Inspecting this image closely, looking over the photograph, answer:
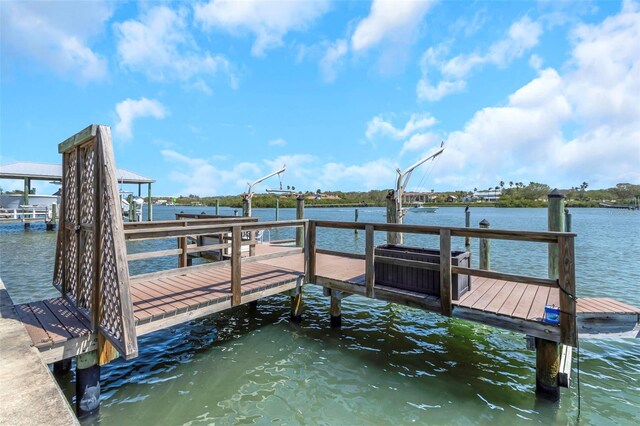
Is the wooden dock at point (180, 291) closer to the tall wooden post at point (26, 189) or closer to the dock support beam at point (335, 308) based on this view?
the dock support beam at point (335, 308)

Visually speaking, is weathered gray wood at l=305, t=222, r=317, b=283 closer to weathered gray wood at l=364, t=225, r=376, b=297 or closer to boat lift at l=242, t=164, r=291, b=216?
weathered gray wood at l=364, t=225, r=376, b=297

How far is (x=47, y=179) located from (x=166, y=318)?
87.8 feet

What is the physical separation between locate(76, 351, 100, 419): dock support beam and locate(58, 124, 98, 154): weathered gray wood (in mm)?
2333

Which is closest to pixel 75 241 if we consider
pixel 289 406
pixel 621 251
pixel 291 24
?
pixel 289 406

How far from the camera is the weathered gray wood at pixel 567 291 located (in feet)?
10.8

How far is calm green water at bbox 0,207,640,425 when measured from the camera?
3.35m

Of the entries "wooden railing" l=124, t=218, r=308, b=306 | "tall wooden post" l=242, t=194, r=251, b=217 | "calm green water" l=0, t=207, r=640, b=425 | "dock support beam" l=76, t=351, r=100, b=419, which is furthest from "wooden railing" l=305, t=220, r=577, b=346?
"tall wooden post" l=242, t=194, r=251, b=217

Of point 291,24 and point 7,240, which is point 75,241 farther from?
point 7,240

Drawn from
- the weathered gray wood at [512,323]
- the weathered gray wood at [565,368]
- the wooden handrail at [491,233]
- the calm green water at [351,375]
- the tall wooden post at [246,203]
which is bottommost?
the calm green water at [351,375]

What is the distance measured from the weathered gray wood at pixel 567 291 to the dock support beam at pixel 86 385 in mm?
5028

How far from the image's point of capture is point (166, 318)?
379cm

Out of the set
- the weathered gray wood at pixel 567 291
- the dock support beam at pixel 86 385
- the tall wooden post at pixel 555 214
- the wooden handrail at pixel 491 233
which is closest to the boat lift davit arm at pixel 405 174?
the tall wooden post at pixel 555 214

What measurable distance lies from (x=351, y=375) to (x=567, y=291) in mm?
2704

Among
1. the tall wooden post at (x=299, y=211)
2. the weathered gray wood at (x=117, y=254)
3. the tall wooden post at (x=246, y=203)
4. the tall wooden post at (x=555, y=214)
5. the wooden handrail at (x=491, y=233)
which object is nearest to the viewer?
the weathered gray wood at (x=117, y=254)
